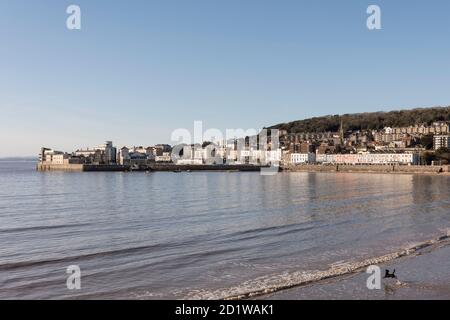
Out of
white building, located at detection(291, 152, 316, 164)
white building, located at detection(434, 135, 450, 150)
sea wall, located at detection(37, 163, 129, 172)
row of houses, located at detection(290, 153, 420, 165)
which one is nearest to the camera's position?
row of houses, located at detection(290, 153, 420, 165)

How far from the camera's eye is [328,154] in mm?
140000

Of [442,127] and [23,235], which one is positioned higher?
[442,127]

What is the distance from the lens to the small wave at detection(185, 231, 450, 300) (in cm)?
1144

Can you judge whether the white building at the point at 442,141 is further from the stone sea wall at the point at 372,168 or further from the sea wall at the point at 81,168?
the sea wall at the point at 81,168

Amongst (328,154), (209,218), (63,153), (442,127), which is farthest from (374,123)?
(209,218)

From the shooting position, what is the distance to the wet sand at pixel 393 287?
11.2 m

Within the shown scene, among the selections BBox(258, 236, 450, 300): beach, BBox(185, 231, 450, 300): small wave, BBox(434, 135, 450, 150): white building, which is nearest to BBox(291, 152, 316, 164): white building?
BBox(434, 135, 450, 150): white building

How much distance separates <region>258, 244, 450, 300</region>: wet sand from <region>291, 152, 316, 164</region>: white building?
12548cm

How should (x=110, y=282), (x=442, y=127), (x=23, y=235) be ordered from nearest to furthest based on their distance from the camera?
(x=110, y=282)
(x=23, y=235)
(x=442, y=127)

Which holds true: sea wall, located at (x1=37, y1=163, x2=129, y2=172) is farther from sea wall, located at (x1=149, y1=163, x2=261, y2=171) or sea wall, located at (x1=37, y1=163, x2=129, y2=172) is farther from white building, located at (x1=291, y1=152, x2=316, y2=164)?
white building, located at (x1=291, y1=152, x2=316, y2=164)

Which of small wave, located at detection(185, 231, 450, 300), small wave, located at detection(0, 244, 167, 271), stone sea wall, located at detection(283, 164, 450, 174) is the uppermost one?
stone sea wall, located at detection(283, 164, 450, 174)

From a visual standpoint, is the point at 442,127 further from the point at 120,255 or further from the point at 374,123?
the point at 120,255

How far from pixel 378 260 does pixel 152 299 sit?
22.9 ft

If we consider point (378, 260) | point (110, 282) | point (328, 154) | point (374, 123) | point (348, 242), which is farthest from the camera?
point (374, 123)
